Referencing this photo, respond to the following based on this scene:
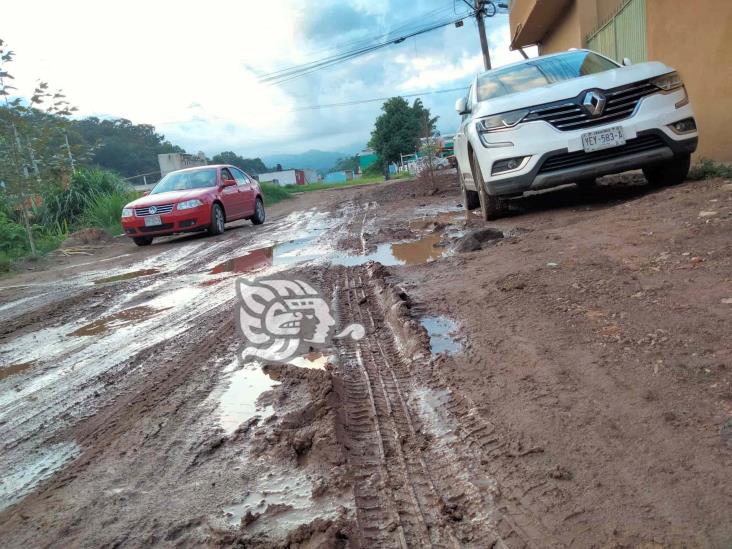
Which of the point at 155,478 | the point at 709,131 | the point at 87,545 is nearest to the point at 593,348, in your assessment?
the point at 155,478

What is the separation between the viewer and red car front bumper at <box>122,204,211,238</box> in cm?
1030

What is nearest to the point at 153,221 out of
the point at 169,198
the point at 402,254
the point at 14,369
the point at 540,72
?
the point at 169,198

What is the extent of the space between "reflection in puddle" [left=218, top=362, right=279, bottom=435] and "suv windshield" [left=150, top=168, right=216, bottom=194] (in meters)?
8.91

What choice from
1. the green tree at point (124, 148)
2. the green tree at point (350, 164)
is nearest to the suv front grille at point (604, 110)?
the green tree at point (124, 148)

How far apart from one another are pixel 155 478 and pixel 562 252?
3.45 m

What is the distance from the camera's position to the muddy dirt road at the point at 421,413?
1.67m

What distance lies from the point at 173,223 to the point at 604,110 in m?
7.59

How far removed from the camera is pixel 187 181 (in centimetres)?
1162

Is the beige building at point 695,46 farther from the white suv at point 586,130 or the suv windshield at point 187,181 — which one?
the suv windshield at point 187,181

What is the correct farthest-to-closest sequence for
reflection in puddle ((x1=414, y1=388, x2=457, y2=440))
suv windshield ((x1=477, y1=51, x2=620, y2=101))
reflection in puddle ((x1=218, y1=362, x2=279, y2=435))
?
suv windshield ((x1=477, y1=51, x2=620, y2=101)), reflection in puddle ((x1=218, y1=362, x2=279, y2=435)), reflection in puddle ((x1=414, y1=388, x2=457, y2=440))

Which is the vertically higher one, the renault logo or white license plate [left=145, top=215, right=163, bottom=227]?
the renault logo

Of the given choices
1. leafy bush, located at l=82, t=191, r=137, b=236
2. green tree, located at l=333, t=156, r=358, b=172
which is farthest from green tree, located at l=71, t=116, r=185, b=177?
green tree, located at l=333, t=156, r=358, b=172

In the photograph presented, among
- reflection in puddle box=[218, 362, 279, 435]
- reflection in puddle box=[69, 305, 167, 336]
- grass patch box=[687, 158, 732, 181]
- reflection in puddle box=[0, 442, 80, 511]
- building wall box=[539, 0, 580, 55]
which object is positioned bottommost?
reflection in puddle box=[218, 362, 279, 435]

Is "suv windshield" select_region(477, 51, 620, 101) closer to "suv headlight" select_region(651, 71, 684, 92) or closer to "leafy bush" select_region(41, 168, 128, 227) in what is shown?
"suv headlight" select_region(651, 71, 684, 92)
